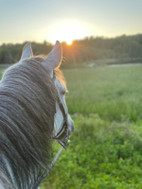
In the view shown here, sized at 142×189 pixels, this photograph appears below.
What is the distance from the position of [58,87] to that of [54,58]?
0.23m

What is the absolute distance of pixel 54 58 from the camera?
1.32 metres

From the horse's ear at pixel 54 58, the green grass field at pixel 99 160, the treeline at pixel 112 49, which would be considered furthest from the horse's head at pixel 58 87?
the treeline at pixel 112 49

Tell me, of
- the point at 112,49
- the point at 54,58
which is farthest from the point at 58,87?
the point at 112,49

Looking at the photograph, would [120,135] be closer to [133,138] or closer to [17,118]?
[133,138]

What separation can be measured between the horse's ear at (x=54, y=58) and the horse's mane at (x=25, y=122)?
4 centimetres

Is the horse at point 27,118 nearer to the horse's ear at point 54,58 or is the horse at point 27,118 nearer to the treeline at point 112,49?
the horse's ear at point 54,58

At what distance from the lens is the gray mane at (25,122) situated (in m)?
1.05

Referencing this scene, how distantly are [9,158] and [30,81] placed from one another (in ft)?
1.54

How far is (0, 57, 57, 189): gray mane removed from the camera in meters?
1.05

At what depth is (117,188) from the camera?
2564 mm

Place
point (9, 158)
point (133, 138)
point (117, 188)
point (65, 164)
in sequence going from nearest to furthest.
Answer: point (9, 158) < point (117, 188) < point (65, 164) < point (133, 138)

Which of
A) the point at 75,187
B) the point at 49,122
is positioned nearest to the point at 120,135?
the point at 75,187

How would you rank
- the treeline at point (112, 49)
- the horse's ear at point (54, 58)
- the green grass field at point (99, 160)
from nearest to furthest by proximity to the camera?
the horse's ear at point (54, 58), the green grass field at point (99, 160), the treeline at point (112, 49)

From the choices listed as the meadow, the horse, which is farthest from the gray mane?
the meadow
